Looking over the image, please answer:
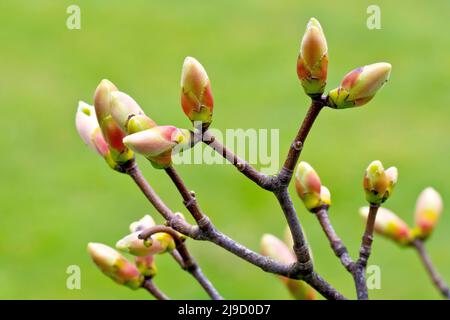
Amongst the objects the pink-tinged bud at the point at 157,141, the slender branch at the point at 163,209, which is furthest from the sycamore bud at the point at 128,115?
the slender branch at the point at 163,209

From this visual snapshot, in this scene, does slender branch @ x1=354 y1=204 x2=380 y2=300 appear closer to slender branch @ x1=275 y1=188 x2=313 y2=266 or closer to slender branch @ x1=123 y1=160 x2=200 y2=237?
slender branch @ x1=275 y1=188 x2=313 y2=266

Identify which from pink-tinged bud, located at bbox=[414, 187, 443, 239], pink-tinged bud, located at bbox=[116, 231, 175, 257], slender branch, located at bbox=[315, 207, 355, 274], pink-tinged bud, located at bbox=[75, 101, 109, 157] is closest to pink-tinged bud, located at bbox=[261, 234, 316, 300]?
slender branch, located at bbox=[315, 207, 355, 274]

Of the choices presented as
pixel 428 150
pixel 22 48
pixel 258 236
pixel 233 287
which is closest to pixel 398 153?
pixel 428 150

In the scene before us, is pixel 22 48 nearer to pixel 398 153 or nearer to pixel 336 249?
pixel 398 153

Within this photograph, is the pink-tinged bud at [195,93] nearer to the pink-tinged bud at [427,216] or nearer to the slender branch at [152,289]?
the slender branch at [152,289]

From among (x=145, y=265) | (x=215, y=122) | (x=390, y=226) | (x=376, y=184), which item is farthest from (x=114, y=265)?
(x=215, y=122)
